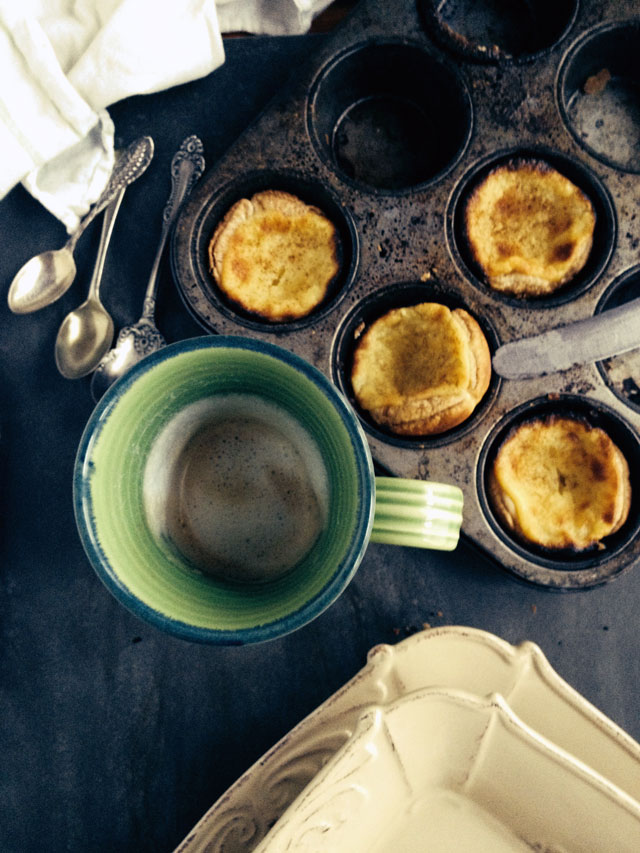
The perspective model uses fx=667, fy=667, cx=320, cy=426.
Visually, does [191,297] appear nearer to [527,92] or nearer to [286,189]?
[286,189]

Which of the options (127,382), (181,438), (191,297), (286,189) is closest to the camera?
(127,382)

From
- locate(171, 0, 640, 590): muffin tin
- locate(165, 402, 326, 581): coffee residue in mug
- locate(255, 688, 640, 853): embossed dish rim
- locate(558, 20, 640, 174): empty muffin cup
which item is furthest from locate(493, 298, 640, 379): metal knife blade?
locate(255, 688, 640, 853): embossed dish rim

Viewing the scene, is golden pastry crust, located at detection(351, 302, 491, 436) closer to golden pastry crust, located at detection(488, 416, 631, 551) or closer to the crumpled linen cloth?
golden pastry crust, located at detection(488, 416, 631, 551)

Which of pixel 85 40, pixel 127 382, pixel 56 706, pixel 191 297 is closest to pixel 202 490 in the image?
pixel 127 382

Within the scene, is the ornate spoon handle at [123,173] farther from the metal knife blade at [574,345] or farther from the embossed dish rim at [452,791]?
the embossed dish rim at [452,791]

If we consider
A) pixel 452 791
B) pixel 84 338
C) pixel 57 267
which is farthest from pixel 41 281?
pixel 452 791
